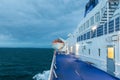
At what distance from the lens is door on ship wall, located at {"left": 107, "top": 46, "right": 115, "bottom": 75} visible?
15836 millimetres

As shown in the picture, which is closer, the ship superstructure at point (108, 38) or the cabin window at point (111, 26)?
the ship superstructure at point (108, 38)

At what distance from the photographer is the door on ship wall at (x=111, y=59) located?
1584 centimetres

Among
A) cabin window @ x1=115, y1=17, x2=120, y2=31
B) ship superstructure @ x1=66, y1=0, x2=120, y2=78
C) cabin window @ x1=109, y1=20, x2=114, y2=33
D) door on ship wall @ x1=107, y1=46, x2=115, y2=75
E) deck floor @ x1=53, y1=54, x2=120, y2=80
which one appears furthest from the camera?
cabin window @ x1=109, y1=20, x2=114, y2=33

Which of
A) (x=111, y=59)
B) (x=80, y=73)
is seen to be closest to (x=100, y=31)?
(x=111, y=59)

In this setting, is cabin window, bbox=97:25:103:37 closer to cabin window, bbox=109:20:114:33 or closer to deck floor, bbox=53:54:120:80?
cabin window, bbox=109:20:114:33

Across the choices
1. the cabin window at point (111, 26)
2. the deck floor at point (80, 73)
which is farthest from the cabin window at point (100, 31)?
the deck floor at point (80, 73)

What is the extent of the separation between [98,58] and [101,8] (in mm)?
5367

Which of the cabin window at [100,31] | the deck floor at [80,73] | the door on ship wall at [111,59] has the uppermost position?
the cabin window at [100,31]

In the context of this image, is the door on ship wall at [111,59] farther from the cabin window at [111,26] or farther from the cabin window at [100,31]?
the cabin window at [100,31]

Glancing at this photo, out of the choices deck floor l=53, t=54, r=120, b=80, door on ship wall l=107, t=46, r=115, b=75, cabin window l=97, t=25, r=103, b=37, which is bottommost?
deck floor l=53, t=54, r=120, b=80

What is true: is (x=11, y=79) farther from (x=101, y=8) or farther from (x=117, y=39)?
(x=117, y=39)

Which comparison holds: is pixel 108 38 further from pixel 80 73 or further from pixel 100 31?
pixel 80 73

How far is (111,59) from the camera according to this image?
16.2 m

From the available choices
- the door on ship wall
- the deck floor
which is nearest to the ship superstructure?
the door on ship wall
